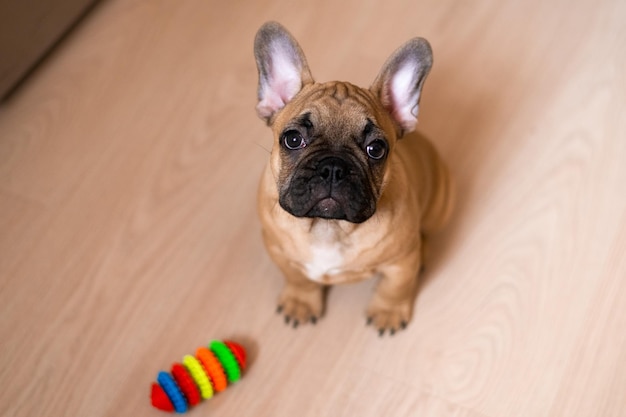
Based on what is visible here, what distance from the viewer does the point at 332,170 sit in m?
1.79

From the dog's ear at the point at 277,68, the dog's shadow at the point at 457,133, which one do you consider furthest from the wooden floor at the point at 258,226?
the dog's ear at the point at 277,68

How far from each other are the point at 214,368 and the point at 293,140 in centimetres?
74

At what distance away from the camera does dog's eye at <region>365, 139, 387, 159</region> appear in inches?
73.4

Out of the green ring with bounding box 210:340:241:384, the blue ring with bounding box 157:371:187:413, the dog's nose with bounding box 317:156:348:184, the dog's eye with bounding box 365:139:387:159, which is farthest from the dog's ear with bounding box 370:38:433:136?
the blue ring with bounding box 157:371:187:413

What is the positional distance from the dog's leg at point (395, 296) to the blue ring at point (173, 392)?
632 millimetres

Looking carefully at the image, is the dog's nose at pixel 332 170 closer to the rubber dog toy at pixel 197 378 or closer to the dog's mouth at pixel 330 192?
the dog's mouth at pixel 330 192

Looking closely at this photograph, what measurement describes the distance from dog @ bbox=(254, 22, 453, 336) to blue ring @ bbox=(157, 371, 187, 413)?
458 millimetres

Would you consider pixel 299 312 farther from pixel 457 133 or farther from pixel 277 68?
pixel 457 133

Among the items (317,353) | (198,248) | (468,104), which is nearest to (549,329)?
(317,353)

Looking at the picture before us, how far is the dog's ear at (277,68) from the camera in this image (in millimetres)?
1894

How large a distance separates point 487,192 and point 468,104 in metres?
0.41

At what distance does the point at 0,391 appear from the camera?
225 cm

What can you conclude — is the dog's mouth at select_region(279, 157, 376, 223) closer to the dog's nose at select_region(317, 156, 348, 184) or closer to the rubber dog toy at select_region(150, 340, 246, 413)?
the dog's nose at select_region(317, 156, 348, 184)

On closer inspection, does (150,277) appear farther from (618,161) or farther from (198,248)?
(618,161)
